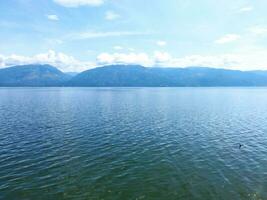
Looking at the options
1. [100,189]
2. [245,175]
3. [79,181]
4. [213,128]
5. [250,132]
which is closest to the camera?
[100,189]

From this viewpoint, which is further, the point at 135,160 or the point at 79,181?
the point at 135,160

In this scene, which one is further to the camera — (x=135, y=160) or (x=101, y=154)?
(x=101, y=154)

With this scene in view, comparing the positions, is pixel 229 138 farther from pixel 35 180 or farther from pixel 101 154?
pixel 35 180

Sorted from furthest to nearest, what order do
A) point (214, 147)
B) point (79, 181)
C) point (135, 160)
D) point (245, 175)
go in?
point (214, 147)
point (135, 160)
point (245, 175)
point (79, 181)

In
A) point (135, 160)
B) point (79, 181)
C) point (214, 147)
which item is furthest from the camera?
point (214, 147)

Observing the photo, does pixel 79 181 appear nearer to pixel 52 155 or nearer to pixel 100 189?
pixel 100 189

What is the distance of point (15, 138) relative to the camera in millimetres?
54219

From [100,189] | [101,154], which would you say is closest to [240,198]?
[100,189]

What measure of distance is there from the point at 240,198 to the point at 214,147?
842 inches

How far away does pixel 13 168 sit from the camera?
3641cm

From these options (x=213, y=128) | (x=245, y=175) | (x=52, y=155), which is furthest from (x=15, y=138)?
(x=213, y=128)

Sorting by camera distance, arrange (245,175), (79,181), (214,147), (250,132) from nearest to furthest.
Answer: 1. (79,181)
2. (245,175)
3. (214,147)
4. (250,132)

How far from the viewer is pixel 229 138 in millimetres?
57188

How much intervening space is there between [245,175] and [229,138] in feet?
77.0
